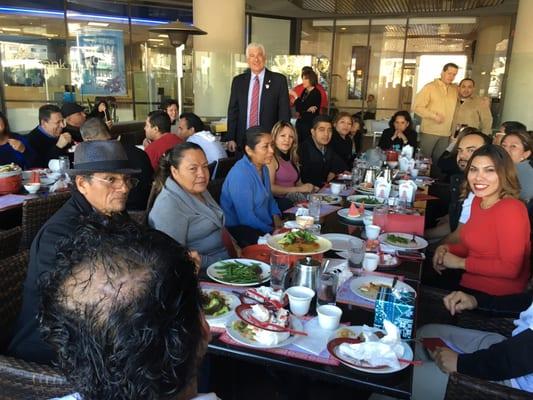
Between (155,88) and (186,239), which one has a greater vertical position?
(155,88)

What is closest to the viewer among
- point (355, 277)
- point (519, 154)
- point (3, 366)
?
point (3, 366)

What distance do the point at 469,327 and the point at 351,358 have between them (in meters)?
1.10

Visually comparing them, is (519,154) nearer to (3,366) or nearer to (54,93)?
(3,366)

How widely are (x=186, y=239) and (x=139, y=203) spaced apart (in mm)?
1509

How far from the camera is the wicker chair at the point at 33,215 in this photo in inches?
102

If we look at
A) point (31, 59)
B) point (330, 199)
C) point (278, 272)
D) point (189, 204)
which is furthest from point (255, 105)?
point (31, 59)

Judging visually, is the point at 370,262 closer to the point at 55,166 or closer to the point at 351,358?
the point at 351,358

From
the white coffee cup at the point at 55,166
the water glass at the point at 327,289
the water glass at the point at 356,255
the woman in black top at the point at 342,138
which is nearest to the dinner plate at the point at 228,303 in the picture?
the water glass at the point at 327,289

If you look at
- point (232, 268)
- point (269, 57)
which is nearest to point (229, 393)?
point (232, 268)

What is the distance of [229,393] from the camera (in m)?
2.05

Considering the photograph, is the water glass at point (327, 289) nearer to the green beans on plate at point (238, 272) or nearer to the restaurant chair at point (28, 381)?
the green beans on plate at point (238, 272)

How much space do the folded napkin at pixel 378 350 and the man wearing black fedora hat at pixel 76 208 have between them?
968 mm

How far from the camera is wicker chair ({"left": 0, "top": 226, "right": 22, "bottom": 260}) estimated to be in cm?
214

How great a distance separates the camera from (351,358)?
4.56 ft
